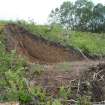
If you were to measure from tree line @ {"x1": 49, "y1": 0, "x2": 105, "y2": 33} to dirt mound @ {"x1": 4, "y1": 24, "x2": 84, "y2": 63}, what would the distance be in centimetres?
912

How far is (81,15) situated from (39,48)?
1009cm

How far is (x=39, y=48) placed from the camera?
2209cm

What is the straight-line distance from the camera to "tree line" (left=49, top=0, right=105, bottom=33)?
3161 centimetres

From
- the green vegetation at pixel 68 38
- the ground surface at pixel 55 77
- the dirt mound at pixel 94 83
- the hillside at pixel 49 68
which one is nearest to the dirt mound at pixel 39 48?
the hillside at pixel 49 68

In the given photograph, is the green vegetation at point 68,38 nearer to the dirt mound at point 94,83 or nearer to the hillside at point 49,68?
the hillside at point 49,68

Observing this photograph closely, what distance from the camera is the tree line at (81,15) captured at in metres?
31.6

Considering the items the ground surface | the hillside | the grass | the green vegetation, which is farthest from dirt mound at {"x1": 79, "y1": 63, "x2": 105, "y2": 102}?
the green vegetation

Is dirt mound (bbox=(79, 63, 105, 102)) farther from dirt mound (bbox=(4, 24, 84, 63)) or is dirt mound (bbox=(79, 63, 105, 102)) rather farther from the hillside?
dirt mound (bbox=(4, 24, 84, 63))

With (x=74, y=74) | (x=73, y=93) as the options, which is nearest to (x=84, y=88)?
(x=73, y=93)

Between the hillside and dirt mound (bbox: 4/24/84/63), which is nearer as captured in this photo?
the hillside

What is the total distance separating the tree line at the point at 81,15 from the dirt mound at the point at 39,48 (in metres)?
9.12

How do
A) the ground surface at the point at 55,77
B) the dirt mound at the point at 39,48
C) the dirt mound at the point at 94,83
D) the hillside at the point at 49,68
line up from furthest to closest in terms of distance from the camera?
the dirt mound at the point at 39,48 → the ground surface at the point at 55,77 → the dirt mound at the point at 94,83 → the hillside at the point at 49,68

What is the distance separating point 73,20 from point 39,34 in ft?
29.7

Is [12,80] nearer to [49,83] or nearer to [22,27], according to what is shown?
[49,83]
